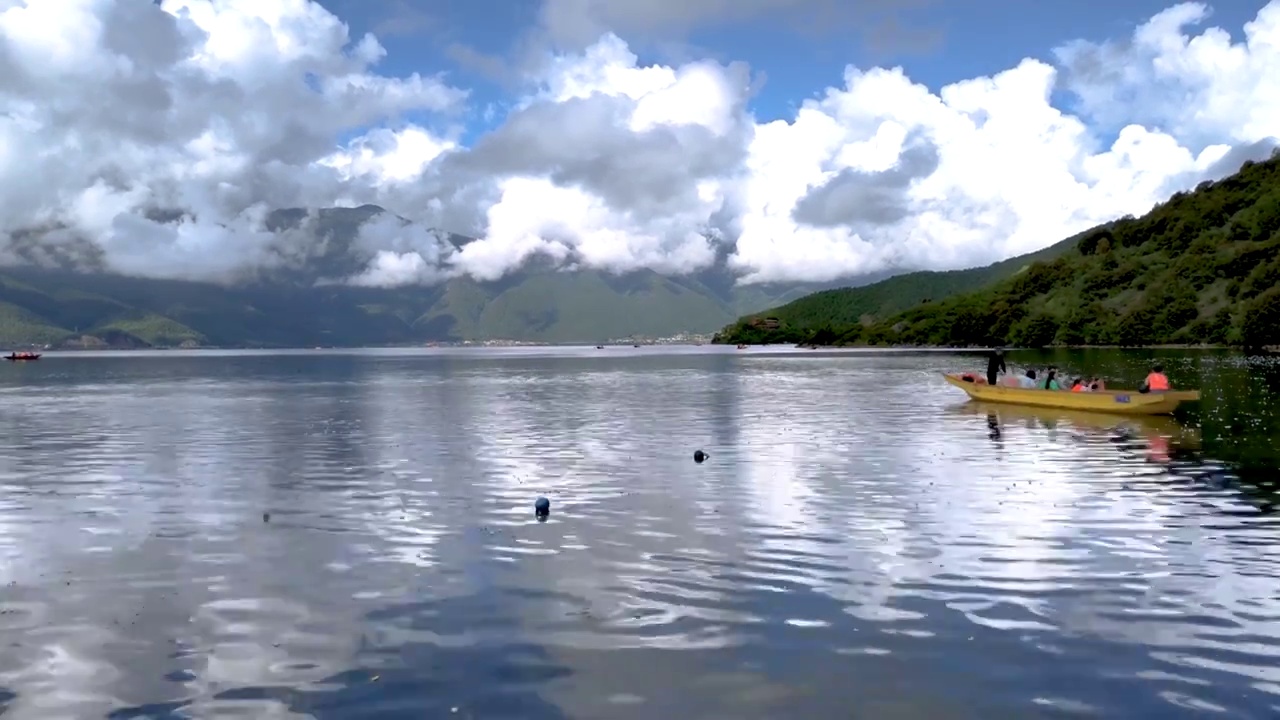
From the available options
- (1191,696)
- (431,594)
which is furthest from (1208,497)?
(431,594)

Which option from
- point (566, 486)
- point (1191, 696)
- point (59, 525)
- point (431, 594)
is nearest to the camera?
point (1191, 696)

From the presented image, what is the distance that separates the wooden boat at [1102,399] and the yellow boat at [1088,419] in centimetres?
42

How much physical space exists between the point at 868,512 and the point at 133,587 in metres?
20.4

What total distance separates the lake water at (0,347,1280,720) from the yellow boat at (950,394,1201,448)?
4071 mm

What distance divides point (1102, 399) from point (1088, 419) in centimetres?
287

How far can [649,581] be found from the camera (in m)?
22.8

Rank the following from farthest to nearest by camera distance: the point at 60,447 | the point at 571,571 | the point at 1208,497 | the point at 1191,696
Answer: the point at 60,447 < the point at 1208,497 < the point at 571,571 < the point at 1191,696

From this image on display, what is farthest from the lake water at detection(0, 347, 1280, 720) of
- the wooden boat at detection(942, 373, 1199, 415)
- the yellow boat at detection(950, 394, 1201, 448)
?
the wooden boat at detection(942, 373, 1199, 415)

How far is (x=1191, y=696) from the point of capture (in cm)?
1520

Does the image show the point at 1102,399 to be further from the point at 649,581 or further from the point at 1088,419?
the point at 649,581

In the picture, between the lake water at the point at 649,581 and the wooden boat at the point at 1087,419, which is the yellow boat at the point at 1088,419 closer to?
the wooden boat at the point at 1087,419

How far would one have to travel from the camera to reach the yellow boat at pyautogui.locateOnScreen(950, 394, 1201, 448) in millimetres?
54666

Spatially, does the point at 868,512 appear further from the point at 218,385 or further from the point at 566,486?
the point at 218,385

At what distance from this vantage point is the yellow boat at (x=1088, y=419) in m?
54.7
